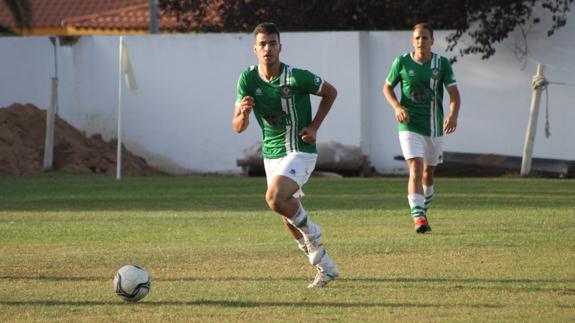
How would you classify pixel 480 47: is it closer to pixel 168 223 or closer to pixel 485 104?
pixel 485 104

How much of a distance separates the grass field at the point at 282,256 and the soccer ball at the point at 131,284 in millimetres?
84

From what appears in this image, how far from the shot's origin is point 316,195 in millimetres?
20656

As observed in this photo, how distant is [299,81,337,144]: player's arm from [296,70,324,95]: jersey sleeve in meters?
0.05

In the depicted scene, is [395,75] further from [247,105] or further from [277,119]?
[247,105]

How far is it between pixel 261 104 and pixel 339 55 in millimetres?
16546

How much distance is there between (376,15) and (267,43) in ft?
65.0

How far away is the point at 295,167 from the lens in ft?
34.9

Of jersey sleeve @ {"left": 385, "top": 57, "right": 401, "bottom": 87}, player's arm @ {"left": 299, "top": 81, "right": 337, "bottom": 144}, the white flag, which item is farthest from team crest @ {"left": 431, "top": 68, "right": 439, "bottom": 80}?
the white flag

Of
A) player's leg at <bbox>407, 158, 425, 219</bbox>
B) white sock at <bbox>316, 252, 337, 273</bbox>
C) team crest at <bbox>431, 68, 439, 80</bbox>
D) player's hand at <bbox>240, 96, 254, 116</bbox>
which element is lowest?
white sock at <bbox>316, 252, 337, 273</bbox>

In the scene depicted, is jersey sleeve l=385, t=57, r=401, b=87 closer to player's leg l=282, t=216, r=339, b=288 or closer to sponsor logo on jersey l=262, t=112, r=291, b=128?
sponsor logo on jersey l=262, t=112, r=291, b=128

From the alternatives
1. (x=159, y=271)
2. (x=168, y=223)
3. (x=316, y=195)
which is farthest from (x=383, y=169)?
(x=159, y=271)

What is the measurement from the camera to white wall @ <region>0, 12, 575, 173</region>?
2631 centimetres

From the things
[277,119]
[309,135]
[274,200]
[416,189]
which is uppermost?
[277,119]

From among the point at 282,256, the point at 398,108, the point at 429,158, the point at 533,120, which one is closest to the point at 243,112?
the point at 282,256
